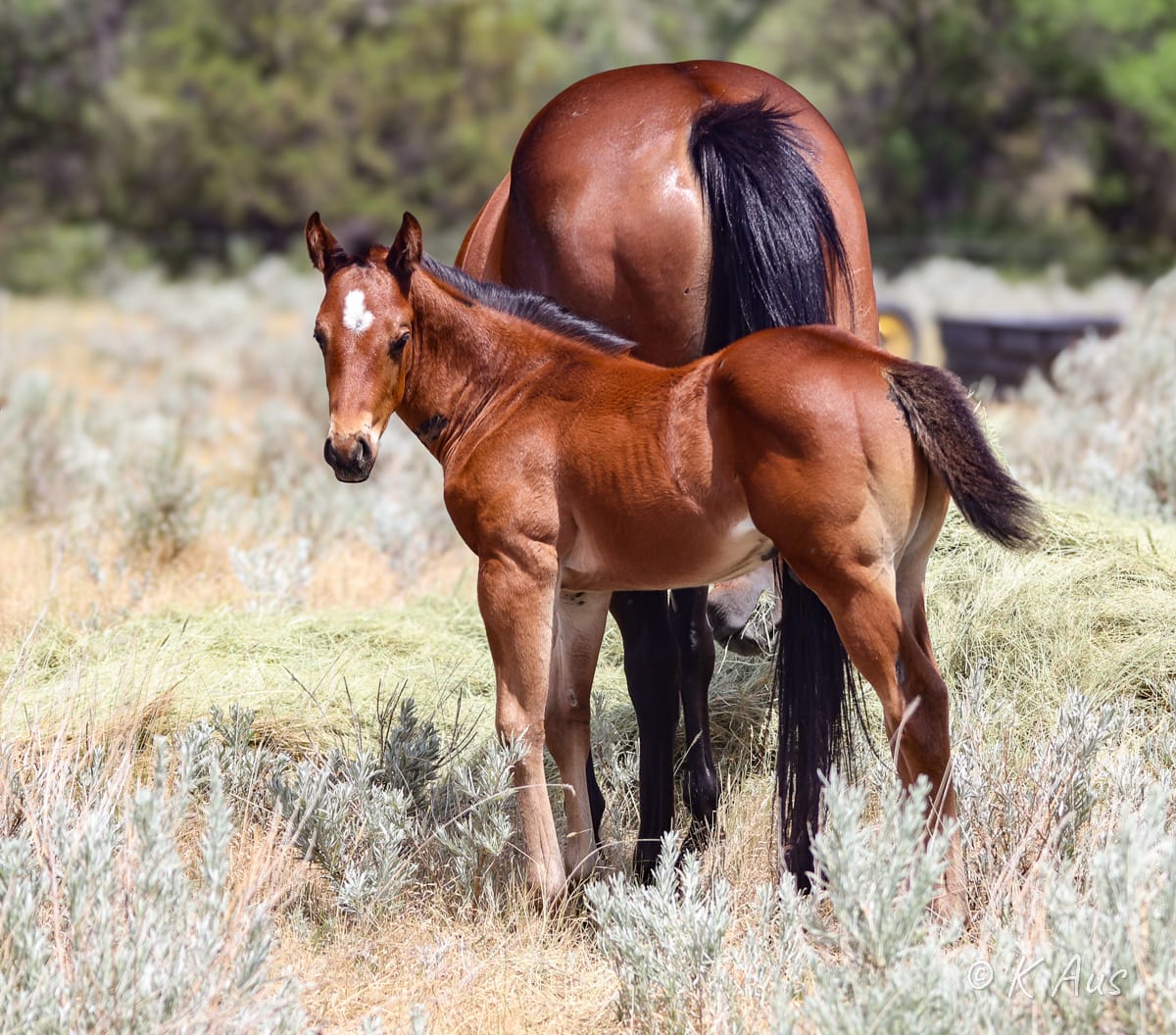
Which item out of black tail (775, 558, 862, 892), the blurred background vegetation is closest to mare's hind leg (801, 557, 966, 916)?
black tail (775, 558, 862, 892)

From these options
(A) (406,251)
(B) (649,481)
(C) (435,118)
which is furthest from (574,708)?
(C) (435,118)

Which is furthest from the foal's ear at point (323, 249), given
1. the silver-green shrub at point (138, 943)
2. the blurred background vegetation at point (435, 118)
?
the blurred background vegetation at point (435, 118)

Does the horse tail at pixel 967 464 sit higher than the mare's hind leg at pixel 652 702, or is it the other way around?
the horse tail at pixel 967 464

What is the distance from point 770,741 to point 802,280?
4.81 ft

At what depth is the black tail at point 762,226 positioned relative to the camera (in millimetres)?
3744

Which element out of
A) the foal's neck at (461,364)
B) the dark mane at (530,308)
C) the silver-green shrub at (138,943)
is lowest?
the silver-green shrub at (138,943)

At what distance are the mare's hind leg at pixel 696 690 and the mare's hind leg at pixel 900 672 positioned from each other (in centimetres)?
104

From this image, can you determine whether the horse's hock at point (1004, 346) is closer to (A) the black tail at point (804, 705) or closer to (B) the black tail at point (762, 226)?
(B) the black tail at point (762, 226)

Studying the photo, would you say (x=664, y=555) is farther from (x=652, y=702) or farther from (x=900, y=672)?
(x=652, y=702)

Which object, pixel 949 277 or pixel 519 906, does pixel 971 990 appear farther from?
pixel 949 277

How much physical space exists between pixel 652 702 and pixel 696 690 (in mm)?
235

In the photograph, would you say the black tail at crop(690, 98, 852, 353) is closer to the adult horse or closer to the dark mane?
the adult horse

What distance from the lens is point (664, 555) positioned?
3.27 metres

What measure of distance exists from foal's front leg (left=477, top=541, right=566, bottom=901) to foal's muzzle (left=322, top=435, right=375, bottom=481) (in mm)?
353
